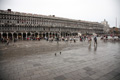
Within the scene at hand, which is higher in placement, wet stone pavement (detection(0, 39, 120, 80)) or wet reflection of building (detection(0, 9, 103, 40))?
wet reflection of building (detection(0, 9, 103, 40))

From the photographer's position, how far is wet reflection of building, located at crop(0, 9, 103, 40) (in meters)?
34.3

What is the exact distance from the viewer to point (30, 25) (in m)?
39.7

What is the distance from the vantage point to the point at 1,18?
33.3 m

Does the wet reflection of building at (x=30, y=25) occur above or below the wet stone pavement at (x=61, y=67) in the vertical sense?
above

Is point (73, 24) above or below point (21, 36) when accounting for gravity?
above

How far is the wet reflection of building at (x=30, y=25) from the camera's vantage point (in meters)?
34.3

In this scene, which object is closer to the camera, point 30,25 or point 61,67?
point 61,67

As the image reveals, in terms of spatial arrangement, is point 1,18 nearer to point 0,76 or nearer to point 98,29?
point 0,76

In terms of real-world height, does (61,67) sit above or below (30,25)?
below

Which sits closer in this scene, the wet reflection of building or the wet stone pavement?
the wet stone pavement

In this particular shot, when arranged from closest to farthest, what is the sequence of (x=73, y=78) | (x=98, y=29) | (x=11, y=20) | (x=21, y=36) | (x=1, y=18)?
1. (x=73, y=78)
2. (x=1, y=18)
3. (x=11, y=20)
4. (x=21, y=36)
5. (x=98, y=29)

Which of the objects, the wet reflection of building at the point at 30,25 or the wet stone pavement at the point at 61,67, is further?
the wet reflection of building at the point at 30,25

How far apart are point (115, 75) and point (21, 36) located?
4188cm

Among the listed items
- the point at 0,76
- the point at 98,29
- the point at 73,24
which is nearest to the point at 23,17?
the point at 73,24
